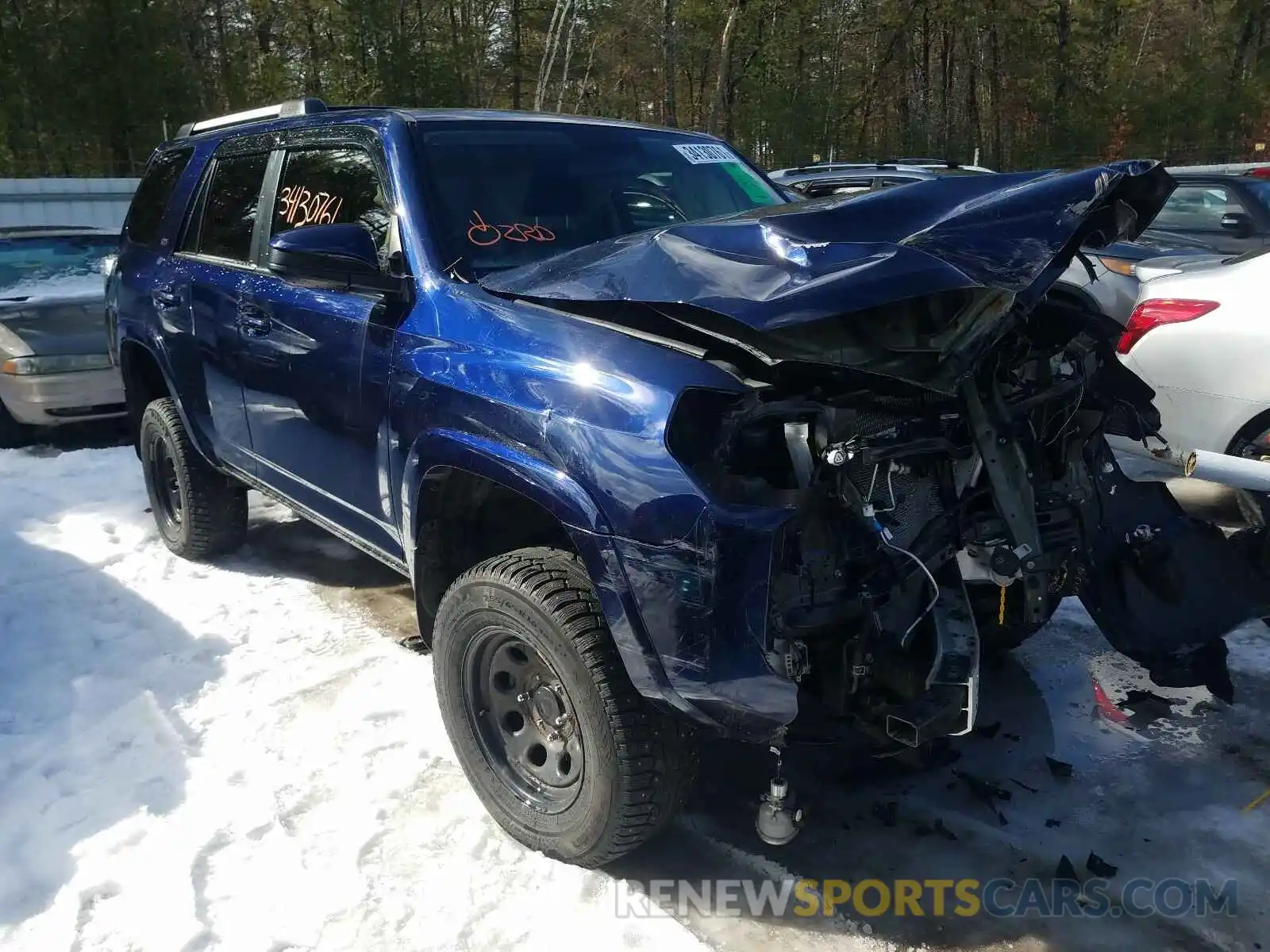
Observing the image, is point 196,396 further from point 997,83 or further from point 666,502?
point 997,83

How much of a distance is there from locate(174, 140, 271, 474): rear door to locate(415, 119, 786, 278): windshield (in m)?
1.10

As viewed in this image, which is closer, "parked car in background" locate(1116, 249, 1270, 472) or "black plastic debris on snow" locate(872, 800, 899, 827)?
"black plastic debris on snow" locate(872, 800, 899, 827)

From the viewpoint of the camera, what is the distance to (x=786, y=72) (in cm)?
3155

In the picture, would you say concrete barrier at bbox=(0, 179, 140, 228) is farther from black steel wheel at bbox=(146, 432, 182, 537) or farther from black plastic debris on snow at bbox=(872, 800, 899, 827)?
black plastic debris on snow at bbox=(872, 800, 899, 827)

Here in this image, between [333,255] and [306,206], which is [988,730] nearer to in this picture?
[333,255]

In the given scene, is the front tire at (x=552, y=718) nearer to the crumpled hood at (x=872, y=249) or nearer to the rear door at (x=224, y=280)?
the crumpled hood at (x=872, y=249)

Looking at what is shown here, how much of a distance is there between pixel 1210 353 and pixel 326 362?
404 cm

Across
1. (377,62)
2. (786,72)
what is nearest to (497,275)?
(377,62)

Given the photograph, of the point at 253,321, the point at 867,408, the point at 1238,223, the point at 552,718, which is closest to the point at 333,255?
the point at 253,321

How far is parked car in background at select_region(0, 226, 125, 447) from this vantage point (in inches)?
291

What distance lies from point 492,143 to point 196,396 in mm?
1972

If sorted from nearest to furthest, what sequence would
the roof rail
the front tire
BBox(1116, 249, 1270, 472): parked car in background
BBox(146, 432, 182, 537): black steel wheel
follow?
the front tire, the roof rail, BBox(1116, 249, 1270, 472): parked car in background, BBox(146, 432, 182, 537): black steel wheel

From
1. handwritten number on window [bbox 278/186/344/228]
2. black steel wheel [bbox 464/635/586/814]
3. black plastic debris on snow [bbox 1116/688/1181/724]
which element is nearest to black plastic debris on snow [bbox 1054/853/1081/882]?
black plastic debris on snow [bbox 1116/688/1181/724]

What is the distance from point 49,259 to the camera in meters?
8.47
